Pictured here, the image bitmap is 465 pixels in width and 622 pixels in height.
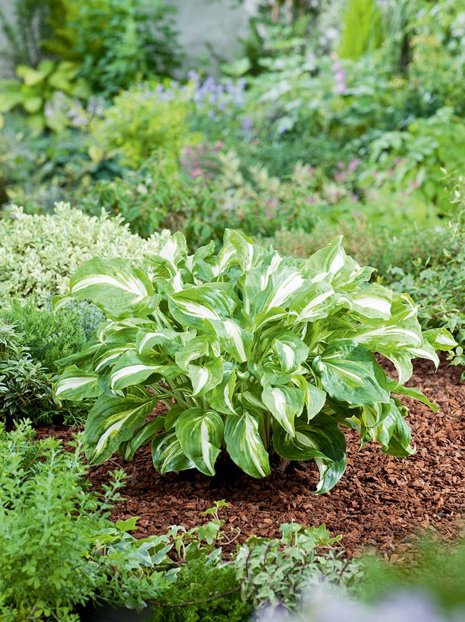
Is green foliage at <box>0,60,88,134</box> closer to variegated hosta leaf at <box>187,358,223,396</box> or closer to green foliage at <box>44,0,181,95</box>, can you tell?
green foliage at <box>44,0,181,95</box>

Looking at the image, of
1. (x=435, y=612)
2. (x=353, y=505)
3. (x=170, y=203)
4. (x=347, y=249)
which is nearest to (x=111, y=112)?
(x=170, y=203)

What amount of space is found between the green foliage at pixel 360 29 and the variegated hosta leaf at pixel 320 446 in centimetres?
810

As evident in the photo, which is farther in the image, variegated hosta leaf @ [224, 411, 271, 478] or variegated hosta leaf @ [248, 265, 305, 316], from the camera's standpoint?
variegated hosta leaf @ [248, 265, 305, 316]

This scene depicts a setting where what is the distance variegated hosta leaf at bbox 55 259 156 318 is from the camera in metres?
2.77

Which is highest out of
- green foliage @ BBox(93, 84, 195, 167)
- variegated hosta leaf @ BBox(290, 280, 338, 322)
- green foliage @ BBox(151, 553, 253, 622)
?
variegated hosta leaf @ BBox(290, 280, 338, 322)

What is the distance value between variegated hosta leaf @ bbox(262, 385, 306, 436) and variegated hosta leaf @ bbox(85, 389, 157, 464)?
52cm

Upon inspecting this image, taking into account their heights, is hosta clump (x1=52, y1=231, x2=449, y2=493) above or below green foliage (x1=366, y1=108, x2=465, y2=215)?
above

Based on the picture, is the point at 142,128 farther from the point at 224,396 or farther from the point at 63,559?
the point at 63,559

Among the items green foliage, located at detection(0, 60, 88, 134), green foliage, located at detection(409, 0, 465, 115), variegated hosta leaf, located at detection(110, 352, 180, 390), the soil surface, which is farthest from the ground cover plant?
green foliage, located at detection(0, 60, 88, 134)

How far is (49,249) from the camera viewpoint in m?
3.88

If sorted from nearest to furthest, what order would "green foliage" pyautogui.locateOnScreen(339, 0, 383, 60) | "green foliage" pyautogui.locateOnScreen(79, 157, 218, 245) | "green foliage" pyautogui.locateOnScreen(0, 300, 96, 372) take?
"green foliage" pyautogui.locateOnScreen(0, 300, 96, 372), "green foliage" pyautogui.locateOnScreen(79, 157, 218, 245), "green foliage" pyautogui.locateOnScreen(339, 0, 383, 60)

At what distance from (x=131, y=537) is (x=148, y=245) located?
1842 mm

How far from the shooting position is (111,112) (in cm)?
760

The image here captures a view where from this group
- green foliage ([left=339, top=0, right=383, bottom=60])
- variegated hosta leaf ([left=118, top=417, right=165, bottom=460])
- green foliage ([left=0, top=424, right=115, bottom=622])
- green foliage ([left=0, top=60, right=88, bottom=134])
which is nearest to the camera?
green foliage ([left=0, top=424, right=115, bottom=622])
